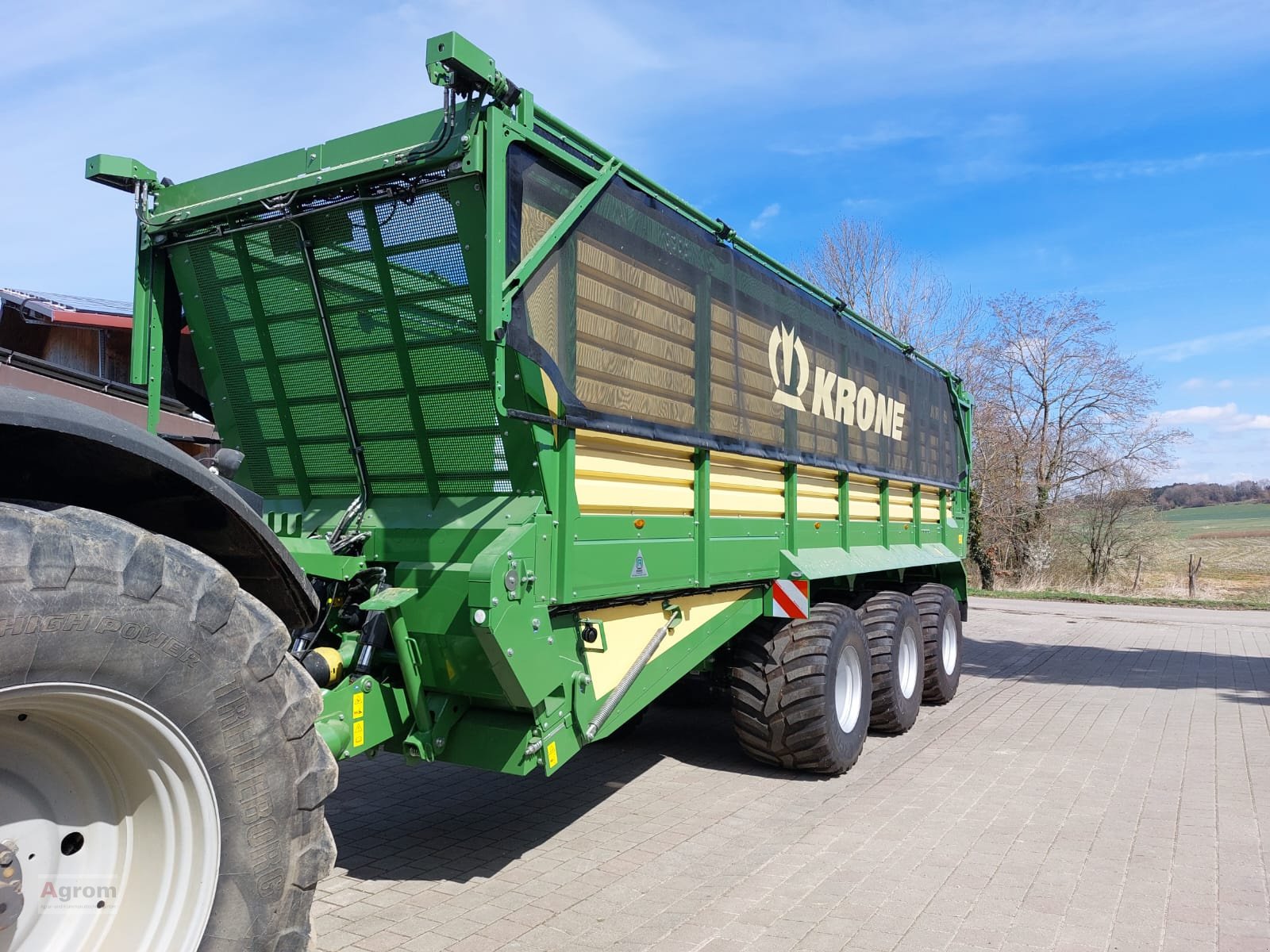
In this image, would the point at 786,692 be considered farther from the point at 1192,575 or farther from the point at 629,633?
the point at 1192,575

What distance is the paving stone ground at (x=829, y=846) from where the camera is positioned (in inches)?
149

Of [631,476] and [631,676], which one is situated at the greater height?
[631,476]

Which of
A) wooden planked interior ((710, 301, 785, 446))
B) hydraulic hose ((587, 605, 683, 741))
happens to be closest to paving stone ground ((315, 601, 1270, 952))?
hydraulic hose ((587, 605, 683, 741))

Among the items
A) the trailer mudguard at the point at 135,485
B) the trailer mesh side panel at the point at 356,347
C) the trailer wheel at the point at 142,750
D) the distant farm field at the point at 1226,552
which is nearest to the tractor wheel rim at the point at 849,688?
the trailer mesh side panel at the point at 356,347

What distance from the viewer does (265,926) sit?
7.13ft

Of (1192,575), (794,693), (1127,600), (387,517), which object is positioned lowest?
(1127,600)

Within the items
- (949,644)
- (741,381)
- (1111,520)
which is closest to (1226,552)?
(1111,520)

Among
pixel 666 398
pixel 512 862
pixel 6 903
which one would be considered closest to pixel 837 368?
pixel 666 398

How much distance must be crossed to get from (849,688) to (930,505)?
3.25 meters

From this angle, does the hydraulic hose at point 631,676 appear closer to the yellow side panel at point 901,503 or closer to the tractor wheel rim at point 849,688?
the tractor wheel rim at point 849,688

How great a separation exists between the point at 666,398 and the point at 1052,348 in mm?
28635

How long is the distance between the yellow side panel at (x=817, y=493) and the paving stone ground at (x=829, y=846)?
1747 millimetres

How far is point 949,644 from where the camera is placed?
8938mm

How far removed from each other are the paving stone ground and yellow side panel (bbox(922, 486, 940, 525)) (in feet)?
6.33
